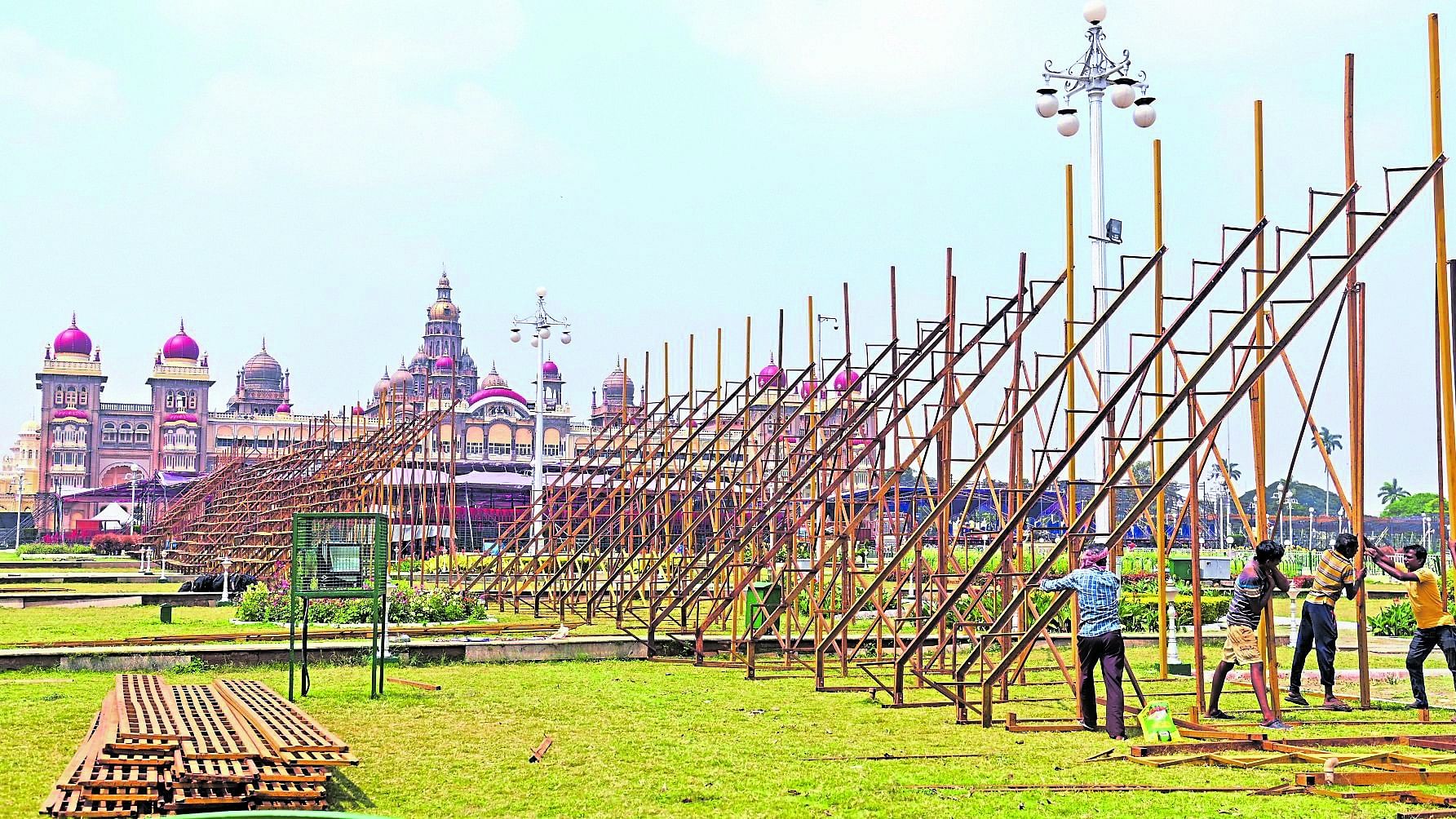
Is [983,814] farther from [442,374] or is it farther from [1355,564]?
[442,374]

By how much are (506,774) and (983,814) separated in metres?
3.39

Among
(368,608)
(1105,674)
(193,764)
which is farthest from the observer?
(368,608)

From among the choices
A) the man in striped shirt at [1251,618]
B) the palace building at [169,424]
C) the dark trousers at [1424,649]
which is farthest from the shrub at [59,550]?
the dark trousers at [1424,649]

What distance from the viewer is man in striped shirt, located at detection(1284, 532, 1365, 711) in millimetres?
13219

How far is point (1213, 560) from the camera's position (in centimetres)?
3859

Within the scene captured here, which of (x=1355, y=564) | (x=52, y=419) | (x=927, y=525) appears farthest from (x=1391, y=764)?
(x=52, y=419)

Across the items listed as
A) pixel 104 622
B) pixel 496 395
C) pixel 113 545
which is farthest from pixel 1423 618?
pixel 496 395

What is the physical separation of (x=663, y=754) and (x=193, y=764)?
373 cm

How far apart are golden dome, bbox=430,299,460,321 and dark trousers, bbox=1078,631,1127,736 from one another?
443ft

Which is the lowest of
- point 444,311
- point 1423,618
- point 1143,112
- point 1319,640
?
point 1319,640

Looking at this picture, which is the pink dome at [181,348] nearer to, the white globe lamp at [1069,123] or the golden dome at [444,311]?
the golden dome at [444,311]

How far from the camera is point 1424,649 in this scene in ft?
44.0

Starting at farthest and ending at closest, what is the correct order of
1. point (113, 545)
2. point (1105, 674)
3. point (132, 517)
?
point (132, 517) → point (113, 545) → point (1105, 674)

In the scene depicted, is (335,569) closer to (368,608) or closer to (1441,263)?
(368,608)
